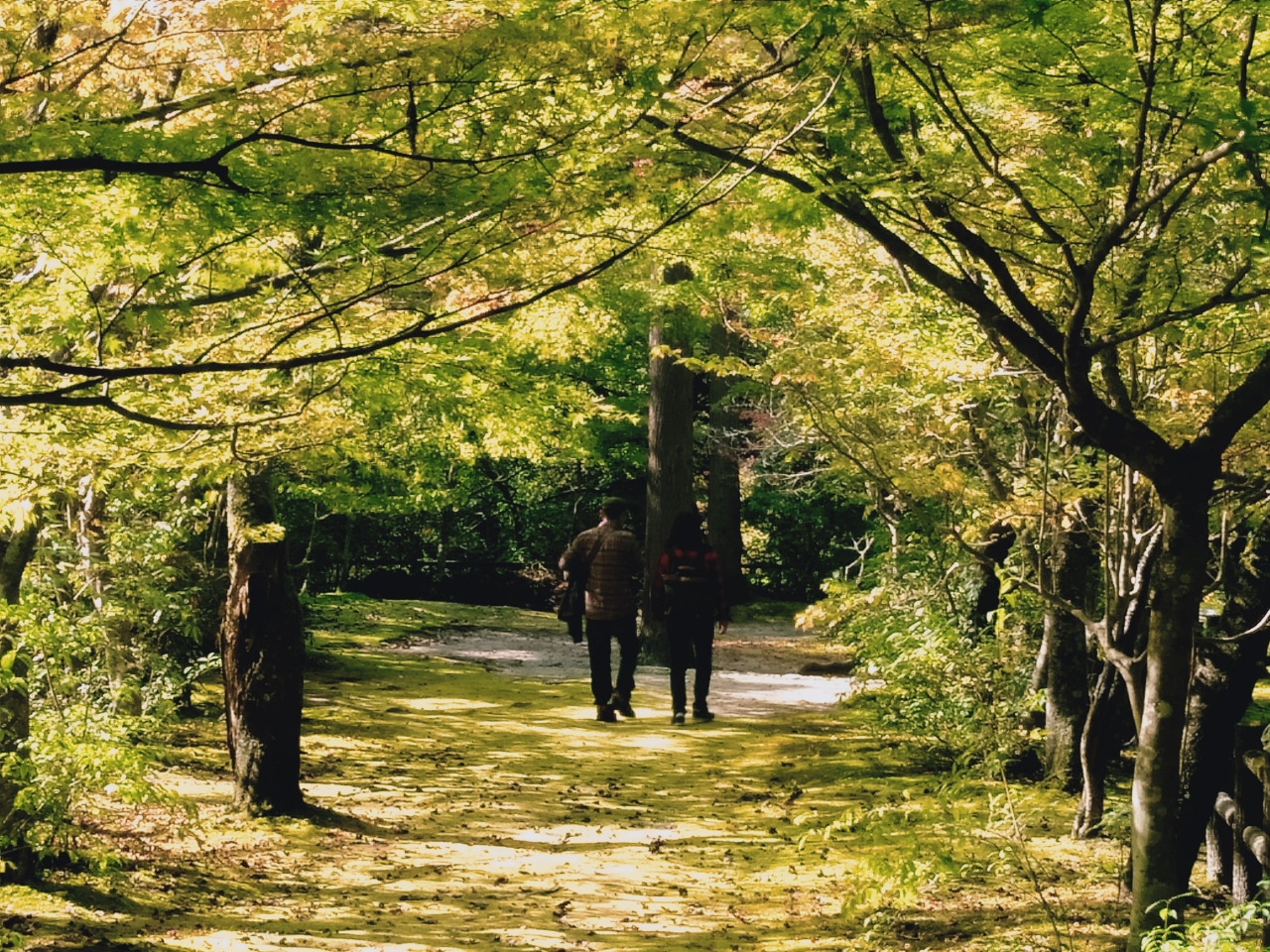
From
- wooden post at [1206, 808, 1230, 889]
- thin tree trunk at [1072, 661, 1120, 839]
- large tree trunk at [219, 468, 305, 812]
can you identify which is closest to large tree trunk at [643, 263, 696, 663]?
large tree trunk at [219, 468, 305, 812]

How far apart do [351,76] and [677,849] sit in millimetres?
5344

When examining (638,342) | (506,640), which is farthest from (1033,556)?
(638,342)

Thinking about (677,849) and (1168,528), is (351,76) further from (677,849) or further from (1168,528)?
(677,849)

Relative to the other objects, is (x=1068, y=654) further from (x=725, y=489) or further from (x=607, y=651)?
(x=725, y=489)

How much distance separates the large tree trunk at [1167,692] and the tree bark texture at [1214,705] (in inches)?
54.4

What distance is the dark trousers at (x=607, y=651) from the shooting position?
10.3 m

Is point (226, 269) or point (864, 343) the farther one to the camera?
point (864, 343)

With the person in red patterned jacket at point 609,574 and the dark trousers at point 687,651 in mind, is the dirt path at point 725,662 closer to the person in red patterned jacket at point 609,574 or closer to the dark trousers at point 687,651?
the dark trousers at point 687,651

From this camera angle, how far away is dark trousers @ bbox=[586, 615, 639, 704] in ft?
33.8

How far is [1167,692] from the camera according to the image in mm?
4457

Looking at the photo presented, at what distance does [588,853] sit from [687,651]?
3412mm

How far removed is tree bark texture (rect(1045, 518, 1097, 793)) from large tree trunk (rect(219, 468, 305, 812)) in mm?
5045

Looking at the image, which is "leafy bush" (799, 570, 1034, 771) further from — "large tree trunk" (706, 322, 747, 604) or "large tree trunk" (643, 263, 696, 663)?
"large tree trunk" (706, 322, 747, 604)

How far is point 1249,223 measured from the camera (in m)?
5.09
